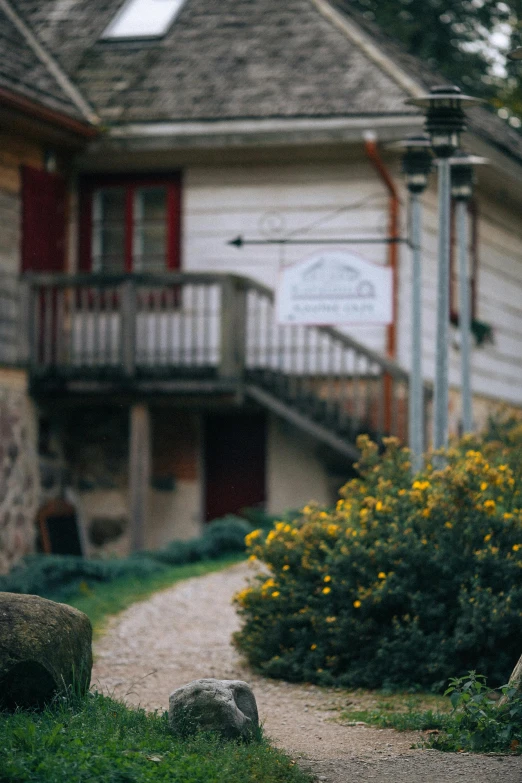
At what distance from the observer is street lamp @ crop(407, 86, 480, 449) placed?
9.74 m

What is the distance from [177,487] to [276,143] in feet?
13.7

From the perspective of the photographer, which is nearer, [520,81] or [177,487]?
[177,487]

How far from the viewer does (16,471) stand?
14.9 meters

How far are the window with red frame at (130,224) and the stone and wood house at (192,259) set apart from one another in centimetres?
2

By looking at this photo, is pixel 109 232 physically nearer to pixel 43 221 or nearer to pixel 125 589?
pixel 43 221

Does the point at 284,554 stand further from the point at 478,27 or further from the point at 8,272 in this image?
the point at 478,27

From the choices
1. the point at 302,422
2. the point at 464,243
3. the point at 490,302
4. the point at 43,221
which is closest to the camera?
the point at 464,243

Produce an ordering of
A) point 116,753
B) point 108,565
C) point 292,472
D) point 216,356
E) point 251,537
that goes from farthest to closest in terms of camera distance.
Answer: point 292,472 → point 216,356 → point 108,565 → point 251,537 → point 116,753

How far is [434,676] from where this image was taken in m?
8.20

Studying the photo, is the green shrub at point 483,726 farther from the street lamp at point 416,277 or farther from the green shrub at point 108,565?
the green shrub at point 108,565

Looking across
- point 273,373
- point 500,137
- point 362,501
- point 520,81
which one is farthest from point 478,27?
point 362,501

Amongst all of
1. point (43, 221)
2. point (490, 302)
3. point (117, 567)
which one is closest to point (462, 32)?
point (490, 302)

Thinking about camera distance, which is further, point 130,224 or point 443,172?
point 130,224

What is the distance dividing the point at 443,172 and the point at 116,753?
570 cm
